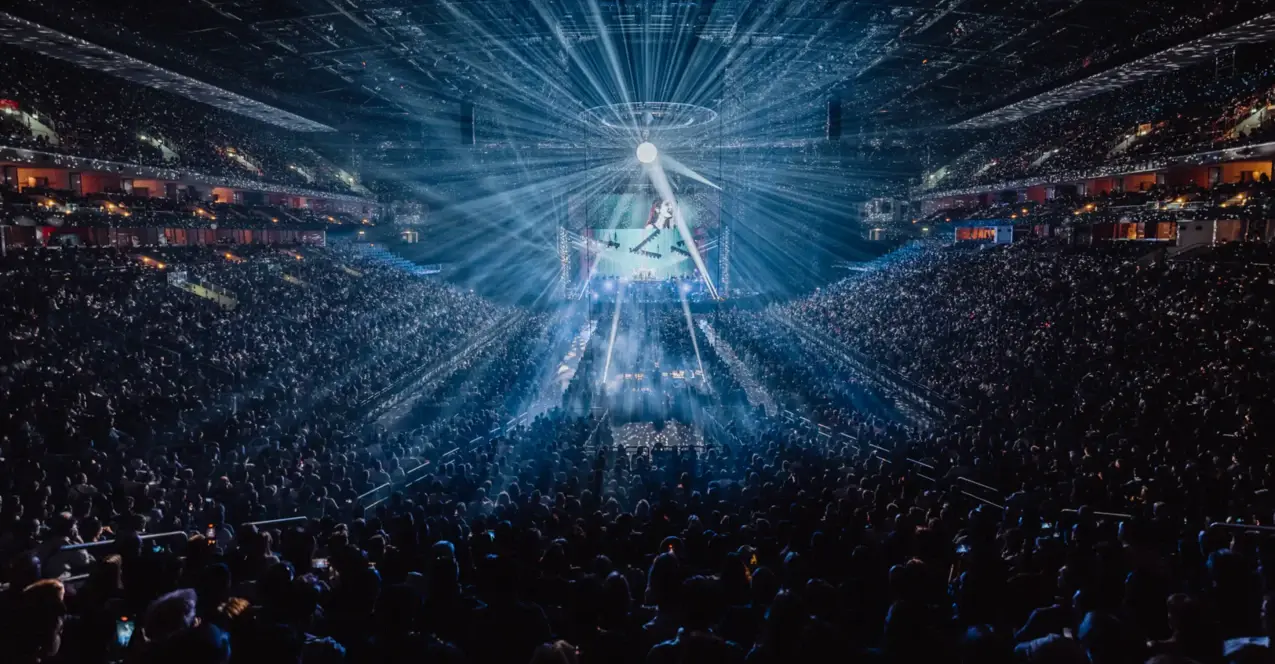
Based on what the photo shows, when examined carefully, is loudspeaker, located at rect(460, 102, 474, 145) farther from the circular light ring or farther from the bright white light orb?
the bright white light orb

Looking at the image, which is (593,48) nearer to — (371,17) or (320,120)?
(371,17)

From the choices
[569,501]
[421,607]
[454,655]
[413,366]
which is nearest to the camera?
[454,655]

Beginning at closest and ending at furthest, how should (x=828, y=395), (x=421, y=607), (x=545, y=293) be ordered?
(x=421, y=607), (x=828, y=395), (x=545, y=293)

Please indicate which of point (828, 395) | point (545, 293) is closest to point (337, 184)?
point (545, 293)

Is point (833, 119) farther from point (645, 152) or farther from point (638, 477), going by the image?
point (645, 152)

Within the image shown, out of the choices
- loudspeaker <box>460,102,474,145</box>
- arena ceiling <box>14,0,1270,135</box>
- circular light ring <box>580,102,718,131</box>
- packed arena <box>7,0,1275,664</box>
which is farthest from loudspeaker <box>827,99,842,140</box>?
circular light ring <box>580,102,718,131</box>

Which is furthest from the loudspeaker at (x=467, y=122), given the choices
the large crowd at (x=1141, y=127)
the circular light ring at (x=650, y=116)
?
the large crowd at (x=1141, y=127)

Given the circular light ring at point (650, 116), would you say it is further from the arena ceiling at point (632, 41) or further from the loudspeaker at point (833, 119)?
the loudspeaker at point (833, 119)
